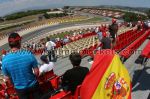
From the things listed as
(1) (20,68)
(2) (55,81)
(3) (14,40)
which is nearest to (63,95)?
(1) (20,68)

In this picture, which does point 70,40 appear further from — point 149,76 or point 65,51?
point 149,76

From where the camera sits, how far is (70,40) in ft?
124

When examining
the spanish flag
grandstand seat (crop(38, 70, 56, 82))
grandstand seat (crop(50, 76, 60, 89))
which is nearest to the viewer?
the spanish flag

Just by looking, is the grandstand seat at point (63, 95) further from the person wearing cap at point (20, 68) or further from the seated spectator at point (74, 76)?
the person wearing cap at point (20, 68)

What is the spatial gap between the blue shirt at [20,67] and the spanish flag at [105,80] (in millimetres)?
965

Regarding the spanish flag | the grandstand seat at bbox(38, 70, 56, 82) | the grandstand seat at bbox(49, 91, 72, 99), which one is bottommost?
the grandstand seat at bbox(38, 70, 56, 82)

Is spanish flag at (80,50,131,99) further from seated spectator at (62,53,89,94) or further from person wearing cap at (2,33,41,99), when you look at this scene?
person wearing cap at (2,33,41,99)

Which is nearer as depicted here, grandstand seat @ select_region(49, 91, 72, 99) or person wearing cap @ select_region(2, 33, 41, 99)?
person wearing cap @ select_region(2, 33, 41, 99)

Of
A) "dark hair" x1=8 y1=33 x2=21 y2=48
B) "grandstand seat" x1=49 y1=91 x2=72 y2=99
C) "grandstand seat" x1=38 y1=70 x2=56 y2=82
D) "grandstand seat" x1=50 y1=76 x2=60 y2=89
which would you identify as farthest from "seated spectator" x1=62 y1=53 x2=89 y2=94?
"grandstand seat" x1=38 y1=70 x2=56 y2=82

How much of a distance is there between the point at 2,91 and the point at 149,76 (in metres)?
4.98

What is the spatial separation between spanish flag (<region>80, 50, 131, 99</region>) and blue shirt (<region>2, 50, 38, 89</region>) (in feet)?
3.17

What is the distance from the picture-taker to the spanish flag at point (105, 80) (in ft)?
18.8

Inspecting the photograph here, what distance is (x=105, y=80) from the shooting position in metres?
5.78

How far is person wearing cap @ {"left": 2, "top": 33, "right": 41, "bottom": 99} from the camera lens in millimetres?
5855
